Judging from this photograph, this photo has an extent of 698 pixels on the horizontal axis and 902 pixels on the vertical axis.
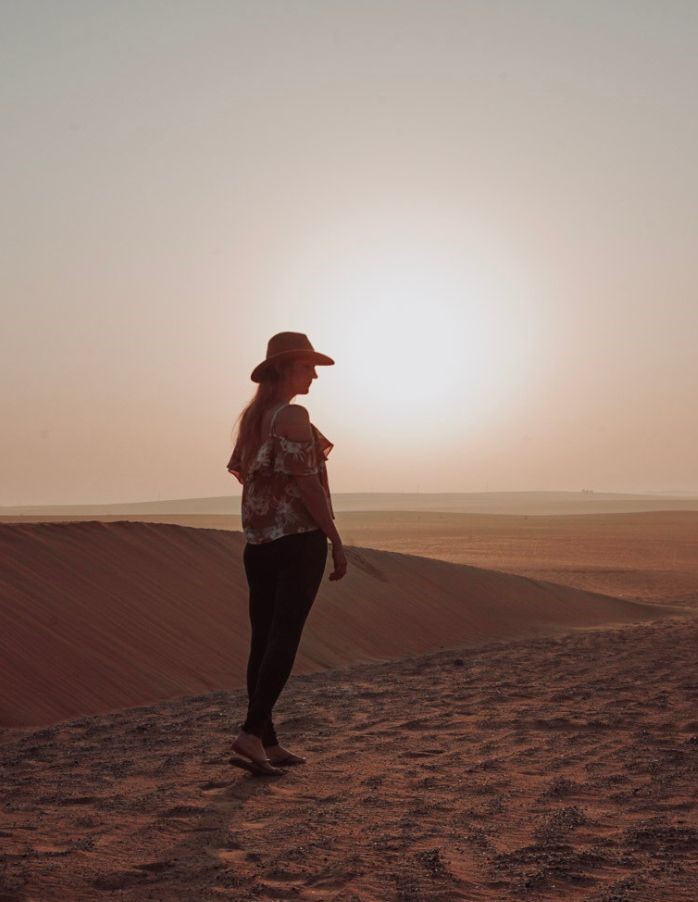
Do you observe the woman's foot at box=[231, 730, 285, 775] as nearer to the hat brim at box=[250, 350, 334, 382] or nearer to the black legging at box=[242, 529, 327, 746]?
the black legging at box=[242, 529, 327, 746]

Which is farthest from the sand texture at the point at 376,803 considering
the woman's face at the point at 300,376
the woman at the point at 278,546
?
the woman's face at the point at 300,376

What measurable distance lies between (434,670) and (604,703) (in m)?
3.00

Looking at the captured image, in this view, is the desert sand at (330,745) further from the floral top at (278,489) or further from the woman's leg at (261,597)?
the floral top at (278,489)

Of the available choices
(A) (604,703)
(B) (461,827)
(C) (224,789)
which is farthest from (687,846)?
(A) (604,703)

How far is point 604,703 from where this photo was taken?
796cm

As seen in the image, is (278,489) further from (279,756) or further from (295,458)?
(279,756)

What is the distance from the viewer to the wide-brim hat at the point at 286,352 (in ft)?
18.9

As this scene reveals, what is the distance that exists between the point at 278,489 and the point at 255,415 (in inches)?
19.3

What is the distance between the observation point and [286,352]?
575cm

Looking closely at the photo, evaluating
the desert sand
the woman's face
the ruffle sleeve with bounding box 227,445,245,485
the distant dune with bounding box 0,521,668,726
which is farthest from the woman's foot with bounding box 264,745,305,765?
the distant dune with bounding box 0,521,668,726

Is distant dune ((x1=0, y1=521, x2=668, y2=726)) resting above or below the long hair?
below

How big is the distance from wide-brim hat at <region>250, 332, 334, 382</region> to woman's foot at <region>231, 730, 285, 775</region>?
199 cm

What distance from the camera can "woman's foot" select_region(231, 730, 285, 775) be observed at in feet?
17.6

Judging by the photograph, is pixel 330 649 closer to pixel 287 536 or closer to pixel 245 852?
pixel 287 536
